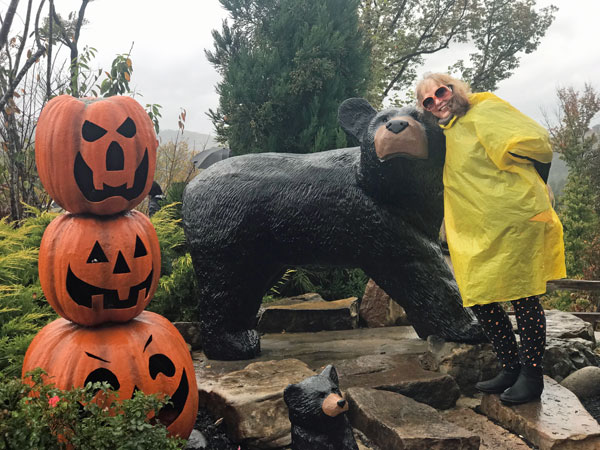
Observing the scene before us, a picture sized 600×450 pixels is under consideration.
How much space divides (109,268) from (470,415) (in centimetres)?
215

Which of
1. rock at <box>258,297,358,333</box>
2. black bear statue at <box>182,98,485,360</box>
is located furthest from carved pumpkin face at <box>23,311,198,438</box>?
rock at <box>258,297,358,333</box>

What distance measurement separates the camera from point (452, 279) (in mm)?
3328

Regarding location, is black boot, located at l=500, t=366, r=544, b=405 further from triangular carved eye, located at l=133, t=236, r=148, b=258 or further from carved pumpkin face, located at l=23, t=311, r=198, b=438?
triangular carved eye, located at l=133, t=236, r=148, b=258

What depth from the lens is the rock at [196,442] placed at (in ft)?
8.16

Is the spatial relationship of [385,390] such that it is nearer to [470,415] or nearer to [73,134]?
[470,415]

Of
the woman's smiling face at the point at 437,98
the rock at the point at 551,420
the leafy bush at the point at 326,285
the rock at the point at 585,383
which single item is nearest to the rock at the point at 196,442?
the rock at the point at 551,420

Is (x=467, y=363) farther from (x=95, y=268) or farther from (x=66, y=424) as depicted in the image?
(x=66, y=424)

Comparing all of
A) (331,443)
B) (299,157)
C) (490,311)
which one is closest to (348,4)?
(299,157)

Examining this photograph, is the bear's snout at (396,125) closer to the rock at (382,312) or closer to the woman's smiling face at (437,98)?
the woman's smiling face at (437,98)

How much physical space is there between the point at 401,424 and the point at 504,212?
1165 millimetres

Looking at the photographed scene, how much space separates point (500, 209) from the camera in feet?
8.42

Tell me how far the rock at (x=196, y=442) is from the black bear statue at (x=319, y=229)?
2.98 ft

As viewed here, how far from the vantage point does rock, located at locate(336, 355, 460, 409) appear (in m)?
3.02

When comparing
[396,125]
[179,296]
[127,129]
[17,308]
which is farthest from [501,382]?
[17,308]
